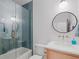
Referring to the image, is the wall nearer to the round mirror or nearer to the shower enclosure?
the round mirror

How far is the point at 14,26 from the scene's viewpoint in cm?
188

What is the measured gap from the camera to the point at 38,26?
198 cm

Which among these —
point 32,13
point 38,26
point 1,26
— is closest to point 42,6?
Answer: point 32,13

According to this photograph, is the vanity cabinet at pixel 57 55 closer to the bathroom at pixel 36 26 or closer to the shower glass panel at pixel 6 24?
the bathroom at pixel 36 26

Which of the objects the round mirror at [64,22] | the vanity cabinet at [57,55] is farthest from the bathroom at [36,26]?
the vanity cabinet at [57,55]

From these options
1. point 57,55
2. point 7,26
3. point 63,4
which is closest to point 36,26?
point 7,26

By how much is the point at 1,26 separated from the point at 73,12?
1476 mm

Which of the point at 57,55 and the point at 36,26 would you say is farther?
the point at 36,26

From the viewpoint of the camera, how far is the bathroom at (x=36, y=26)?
1.58 m

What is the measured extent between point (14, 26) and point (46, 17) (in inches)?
29.7

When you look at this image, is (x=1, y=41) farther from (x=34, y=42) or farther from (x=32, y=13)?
(x=32, y=13)

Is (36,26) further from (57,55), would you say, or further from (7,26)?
(57,55)

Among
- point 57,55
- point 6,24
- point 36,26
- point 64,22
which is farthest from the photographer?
point 36,26

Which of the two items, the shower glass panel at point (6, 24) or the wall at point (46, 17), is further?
the shower glass panel at point (6, 24)
